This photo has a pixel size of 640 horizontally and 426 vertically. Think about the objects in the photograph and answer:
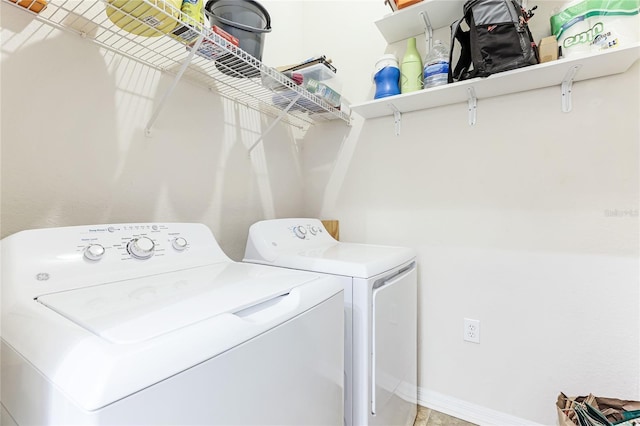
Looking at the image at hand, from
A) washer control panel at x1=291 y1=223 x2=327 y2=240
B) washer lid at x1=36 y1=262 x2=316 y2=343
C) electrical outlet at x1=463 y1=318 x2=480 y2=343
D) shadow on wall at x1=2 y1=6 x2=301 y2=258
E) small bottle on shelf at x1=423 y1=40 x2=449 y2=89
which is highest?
small bottle on shelf at x1=423 y1=40 x2=449 y2=89

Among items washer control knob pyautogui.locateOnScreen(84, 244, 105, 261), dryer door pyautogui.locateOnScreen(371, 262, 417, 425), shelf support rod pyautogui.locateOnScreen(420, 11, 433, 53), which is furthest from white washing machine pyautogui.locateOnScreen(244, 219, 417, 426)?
shelf support rod pyautogui.locateOnScreen(420, 11, 433, 53)

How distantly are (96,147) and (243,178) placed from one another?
71cm

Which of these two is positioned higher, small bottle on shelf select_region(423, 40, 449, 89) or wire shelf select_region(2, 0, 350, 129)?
small bottle on shelf select_region(423, 40, 449, 89)

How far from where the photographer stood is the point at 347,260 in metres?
1.18

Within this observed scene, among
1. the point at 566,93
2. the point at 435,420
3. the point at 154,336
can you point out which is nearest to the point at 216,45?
the point at 154,336

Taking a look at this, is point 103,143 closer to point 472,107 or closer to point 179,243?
point 179,243

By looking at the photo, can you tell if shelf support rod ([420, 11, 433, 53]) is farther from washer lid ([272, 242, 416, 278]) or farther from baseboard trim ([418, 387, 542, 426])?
baseboard trim ([418, 387, 542, 426])

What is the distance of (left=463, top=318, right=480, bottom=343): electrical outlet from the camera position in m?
1.57

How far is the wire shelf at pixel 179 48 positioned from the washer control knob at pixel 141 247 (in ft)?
1.94

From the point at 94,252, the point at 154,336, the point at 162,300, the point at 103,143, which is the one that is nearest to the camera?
the point at 154,336

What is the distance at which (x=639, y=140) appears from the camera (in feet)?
4.11

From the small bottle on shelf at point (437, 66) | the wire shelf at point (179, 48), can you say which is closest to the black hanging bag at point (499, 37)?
the small bottle on shelf at point (437, 66)

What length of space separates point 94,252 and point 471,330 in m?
1.68

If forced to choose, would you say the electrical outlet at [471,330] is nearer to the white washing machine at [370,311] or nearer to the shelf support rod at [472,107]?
the white washing machine at [370,311]
